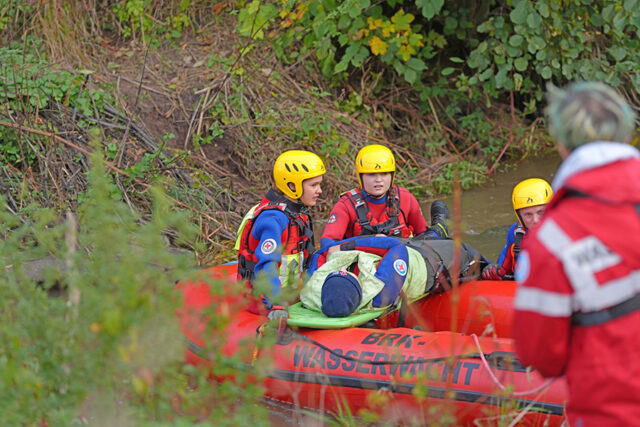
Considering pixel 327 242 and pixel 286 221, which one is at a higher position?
pixel 286 221

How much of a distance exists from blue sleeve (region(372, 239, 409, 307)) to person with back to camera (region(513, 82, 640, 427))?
2.54 m

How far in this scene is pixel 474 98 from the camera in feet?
31.6

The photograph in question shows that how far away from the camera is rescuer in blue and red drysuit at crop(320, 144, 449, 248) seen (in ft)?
18.2

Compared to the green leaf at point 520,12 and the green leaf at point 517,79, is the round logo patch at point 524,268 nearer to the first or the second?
the green leaf at point 520,12

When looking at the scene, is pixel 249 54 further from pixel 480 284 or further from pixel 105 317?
pixel 105 317

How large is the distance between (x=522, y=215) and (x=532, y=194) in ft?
0.59

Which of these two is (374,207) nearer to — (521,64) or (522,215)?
(522,215)

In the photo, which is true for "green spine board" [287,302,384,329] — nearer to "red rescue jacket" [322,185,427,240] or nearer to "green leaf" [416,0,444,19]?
"red rescue jacket" [322,185,427,240]

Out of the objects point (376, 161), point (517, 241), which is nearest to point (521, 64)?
point (376, 161)

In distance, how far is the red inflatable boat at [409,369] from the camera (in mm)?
3516

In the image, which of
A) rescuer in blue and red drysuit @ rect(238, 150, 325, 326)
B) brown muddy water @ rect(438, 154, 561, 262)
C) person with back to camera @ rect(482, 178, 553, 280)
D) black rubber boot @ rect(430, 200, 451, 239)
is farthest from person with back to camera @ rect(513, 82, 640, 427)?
brown muddy water @ rect(438, 154, 561, 262)

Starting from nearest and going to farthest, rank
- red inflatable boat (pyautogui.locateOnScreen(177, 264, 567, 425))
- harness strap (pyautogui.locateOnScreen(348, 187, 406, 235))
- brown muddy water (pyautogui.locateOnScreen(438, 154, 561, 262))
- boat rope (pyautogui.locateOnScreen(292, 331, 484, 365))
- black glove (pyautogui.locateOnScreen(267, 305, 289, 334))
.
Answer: red inflatable boat (pyautogui.locateOnScreen(177, 264, 567, 425)) < boat rope (pyautogui.locateOnScreen(292, 331, 484, 365)) < black glove (pyautogui.locateOnScreen(267, 305, 289, 334)) < harness strap (pyautogui.locateOnScreen(348, 187, 406, 235)) < brown muddy water (pyautogui.locateOnScreen(438, 154, 561, 262))

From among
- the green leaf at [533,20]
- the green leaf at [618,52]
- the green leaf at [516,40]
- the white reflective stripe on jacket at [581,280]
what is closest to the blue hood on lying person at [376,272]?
the white reflective stripe on jacket at [581,280]

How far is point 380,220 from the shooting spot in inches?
224
